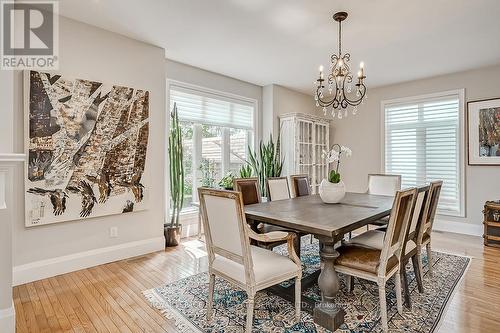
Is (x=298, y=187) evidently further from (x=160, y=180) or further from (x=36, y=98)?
(x=36, y=98)

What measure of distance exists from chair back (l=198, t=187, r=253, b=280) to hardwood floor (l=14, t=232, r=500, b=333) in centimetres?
68

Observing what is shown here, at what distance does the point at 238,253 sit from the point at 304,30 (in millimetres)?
2585

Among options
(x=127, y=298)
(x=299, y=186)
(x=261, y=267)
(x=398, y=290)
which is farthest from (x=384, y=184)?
(x=127, y=298)

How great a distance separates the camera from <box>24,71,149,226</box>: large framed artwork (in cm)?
272

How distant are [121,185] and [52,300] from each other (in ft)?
4.44

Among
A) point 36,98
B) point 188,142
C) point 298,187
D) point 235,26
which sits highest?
point 235,26

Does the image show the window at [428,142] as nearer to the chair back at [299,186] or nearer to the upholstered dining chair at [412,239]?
the chair back at [299,186]

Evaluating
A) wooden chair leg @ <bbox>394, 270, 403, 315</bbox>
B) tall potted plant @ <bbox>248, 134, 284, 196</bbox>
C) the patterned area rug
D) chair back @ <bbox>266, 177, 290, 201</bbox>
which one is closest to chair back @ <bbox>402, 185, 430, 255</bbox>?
wooden chair leg @ <bbox>394, 270, 403, 315</bbox>

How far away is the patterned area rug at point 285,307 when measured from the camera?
77.4 inches

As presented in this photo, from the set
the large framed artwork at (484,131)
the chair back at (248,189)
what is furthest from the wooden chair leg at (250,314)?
the large framed artwork at (484,131)

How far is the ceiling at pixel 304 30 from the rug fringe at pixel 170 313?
269cm

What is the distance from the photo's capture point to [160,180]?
3.76 m

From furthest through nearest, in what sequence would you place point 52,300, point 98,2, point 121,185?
1. point 121,185
2. point 98,2
3. point 52,300

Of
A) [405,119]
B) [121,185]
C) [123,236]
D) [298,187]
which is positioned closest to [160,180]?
[121,185]
